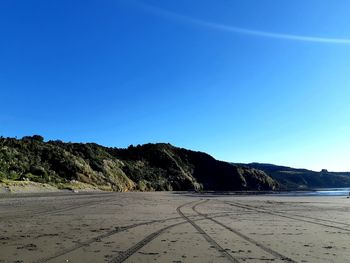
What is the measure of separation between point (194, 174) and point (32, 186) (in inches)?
4215

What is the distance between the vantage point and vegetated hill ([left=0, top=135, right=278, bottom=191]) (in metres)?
68.1

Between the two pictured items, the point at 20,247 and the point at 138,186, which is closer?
the point at 20,247

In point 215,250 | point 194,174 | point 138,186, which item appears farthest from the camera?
point 194,174

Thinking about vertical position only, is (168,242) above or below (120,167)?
below

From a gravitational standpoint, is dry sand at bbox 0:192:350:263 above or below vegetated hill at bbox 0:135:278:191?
below

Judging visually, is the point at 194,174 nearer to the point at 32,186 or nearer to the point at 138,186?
the point at 138,186

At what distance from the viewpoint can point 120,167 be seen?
111 meters

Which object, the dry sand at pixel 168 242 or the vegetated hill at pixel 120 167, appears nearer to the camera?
the dry sand at pixel 168 242

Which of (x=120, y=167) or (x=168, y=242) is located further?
(x=120, y=167)

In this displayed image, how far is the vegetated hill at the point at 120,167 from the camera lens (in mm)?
68062

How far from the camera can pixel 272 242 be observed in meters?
11.4

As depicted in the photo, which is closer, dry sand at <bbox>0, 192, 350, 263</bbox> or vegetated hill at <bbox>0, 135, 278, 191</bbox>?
dry sand at <bbox>0, 192, 350, 263</bbox>

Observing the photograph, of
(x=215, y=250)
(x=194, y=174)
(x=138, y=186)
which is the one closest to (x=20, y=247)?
(x=215, y=250)

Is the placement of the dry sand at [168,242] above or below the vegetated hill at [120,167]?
below
